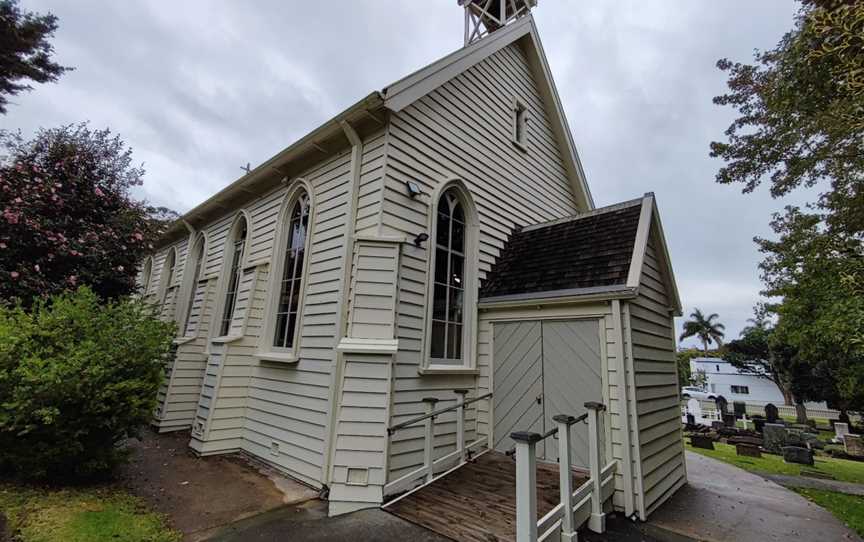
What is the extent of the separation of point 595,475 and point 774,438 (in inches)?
601

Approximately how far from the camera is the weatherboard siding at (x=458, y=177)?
17.6 ft

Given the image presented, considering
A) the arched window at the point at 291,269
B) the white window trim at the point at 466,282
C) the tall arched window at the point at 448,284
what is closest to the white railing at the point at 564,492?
the white window trim at the point at 466,282

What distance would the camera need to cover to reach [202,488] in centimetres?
500

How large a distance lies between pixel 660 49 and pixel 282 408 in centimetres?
1369

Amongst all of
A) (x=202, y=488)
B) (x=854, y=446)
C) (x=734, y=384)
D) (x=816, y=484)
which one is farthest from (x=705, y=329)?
(x=202, y=488)

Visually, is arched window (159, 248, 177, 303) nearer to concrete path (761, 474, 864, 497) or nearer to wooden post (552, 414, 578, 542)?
wooden post (552, 414, 578, 542)

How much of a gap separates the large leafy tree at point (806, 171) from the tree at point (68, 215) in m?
14.6

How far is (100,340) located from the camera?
5.00 m

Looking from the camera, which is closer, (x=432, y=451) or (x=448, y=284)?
(x=432, y=451)

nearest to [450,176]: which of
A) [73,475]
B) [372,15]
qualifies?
[73,475]

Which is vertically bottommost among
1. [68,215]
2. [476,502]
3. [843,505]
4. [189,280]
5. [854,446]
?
[854,446]

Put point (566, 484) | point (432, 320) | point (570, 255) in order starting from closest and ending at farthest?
point (566, 484) < point (432, 320) < point (570, 255)

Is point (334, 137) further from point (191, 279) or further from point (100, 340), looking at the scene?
point (191, 279)

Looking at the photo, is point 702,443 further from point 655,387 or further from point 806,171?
point 655,387
